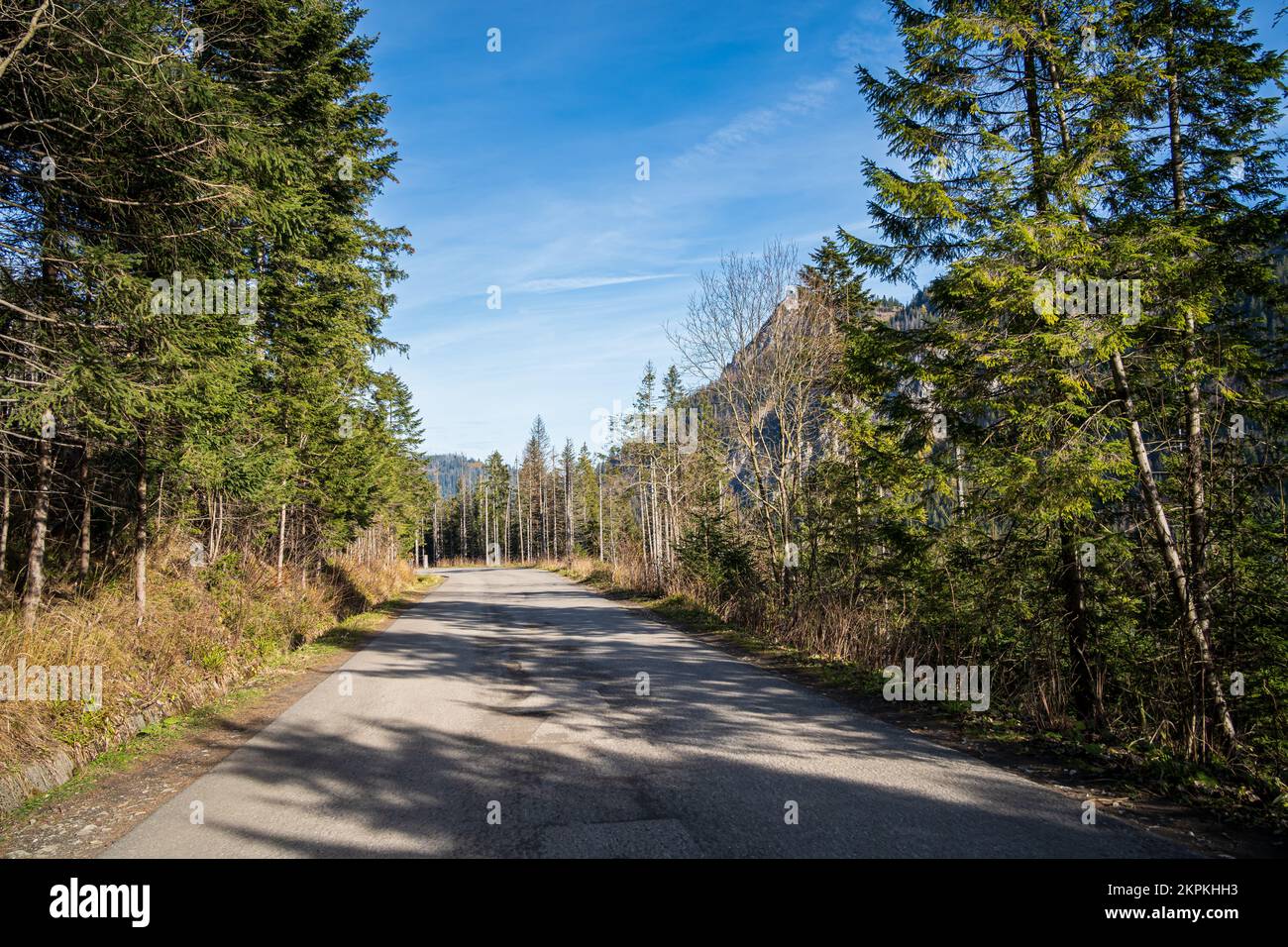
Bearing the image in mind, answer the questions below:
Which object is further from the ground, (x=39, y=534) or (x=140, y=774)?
(x=39, y=534)

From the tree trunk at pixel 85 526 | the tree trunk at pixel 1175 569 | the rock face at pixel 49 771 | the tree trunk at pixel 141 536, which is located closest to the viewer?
the rock face at pixel 49 771

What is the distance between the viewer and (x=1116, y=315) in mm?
6562

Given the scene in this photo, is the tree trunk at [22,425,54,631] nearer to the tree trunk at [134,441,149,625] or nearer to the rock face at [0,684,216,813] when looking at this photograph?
the tree trunk at [134,441,149,625]

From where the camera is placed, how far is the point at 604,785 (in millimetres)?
5234

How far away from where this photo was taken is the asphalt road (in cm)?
418

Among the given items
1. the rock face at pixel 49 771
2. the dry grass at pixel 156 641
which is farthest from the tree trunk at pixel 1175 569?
the dry grass at pixel 156 641

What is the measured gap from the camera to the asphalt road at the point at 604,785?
418 centimetres

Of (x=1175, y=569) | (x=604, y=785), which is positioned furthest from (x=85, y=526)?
(x=1175, y=569)

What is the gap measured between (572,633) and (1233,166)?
13.9m

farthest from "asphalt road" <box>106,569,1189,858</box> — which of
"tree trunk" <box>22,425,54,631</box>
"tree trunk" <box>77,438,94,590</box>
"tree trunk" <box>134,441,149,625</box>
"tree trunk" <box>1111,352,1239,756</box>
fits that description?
"tree trunk" <box>77,438,94,590</box>

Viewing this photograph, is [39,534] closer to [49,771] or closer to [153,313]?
[153,313]

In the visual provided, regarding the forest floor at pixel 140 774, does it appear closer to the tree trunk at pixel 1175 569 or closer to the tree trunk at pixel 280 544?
the tree trunk at pixel 280 544

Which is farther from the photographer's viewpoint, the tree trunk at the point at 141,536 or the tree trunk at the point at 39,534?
the tree trunk at the point at 141,536
